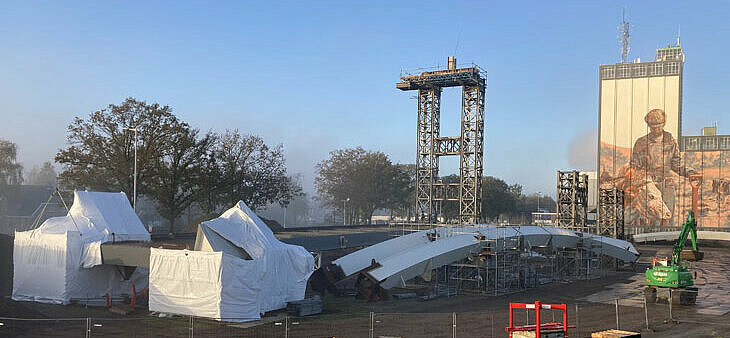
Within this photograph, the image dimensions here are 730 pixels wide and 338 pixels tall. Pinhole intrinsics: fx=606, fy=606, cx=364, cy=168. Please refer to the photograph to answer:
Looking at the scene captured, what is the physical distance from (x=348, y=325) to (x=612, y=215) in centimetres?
6214

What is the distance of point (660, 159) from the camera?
339 feet

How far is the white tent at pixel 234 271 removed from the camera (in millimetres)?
29641

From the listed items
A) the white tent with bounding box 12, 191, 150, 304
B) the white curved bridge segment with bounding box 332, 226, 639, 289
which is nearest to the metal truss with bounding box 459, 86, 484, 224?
the white curved bridge segment with bounding box 332, 226, 639, 289

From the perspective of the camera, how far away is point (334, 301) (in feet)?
120

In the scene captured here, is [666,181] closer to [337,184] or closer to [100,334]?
[337,184]

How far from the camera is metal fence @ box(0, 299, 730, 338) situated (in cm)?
2619

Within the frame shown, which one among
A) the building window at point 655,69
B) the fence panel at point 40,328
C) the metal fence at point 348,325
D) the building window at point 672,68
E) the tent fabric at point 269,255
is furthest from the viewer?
the building window at point 655,69

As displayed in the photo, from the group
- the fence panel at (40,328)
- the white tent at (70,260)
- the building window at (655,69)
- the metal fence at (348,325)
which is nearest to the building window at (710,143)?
the building window at (655,69)

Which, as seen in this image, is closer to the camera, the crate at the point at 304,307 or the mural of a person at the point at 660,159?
the crate at the point at 304,307

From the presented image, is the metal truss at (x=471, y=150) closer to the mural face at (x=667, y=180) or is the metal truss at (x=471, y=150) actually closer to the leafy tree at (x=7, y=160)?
the mural face at (x=667, y=180)

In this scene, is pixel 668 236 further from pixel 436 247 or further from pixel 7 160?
pixel 7 160

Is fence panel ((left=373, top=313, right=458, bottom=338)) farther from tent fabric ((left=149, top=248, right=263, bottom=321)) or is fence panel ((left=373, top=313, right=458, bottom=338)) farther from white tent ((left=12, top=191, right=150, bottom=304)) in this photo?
white tent ((left=12, top=191, right=150, bottom=304))

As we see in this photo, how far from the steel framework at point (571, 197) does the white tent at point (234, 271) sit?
151ft

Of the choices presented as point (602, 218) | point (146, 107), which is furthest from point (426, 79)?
point (146, 107)
